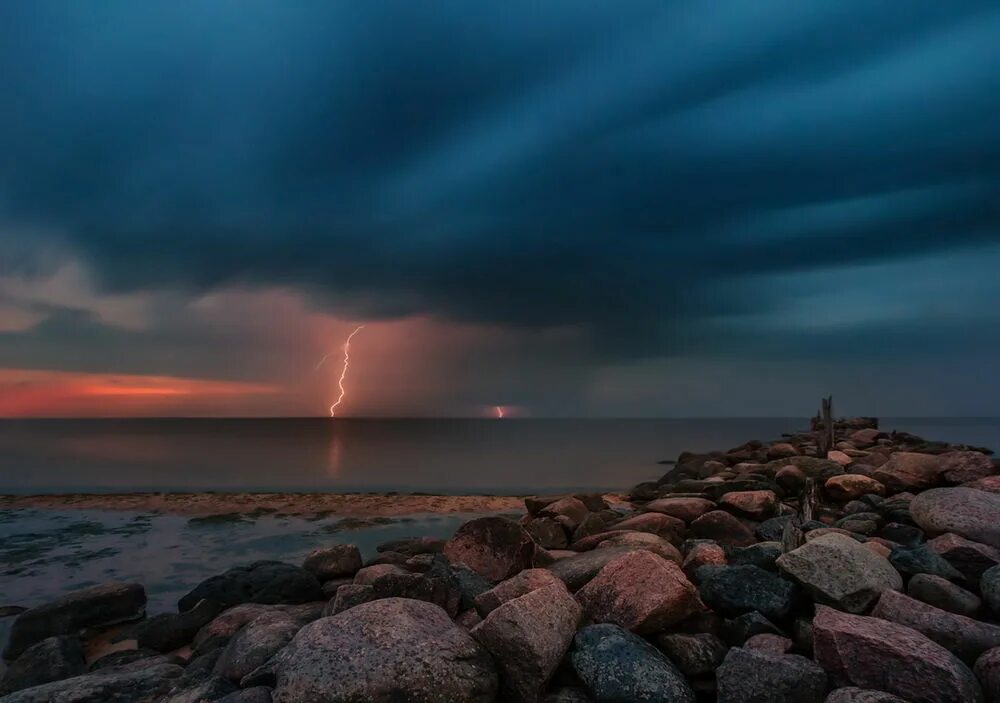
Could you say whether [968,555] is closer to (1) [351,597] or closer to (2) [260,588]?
(1) [351,597]

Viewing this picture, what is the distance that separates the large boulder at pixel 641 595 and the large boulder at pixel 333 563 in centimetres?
566

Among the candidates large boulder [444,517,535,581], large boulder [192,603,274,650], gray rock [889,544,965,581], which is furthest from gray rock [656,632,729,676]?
large boulder [192,603,274,650]

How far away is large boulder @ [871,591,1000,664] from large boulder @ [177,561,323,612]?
855 cm

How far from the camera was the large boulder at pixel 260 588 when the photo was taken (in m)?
10.3

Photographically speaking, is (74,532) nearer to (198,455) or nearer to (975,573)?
(975,573)

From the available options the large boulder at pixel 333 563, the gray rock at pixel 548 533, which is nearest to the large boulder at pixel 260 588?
the large boulder at pixel 333 563

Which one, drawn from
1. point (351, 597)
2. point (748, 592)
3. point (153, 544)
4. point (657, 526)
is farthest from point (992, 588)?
point (153, 544)

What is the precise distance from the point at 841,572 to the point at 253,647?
642 centimetres

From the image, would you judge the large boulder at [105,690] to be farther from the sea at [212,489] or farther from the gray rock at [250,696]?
the sea at [212,489]

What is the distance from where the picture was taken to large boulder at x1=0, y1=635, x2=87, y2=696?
762cm

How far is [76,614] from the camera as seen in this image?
10.1 m

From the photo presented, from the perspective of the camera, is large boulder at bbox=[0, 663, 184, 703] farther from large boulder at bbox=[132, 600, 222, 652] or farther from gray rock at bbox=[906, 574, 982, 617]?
gray rock at bbox=[906, 574, 982, 617]

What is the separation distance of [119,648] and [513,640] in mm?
7565

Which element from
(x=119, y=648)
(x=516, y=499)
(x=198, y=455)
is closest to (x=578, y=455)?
(x=516, y=499)
